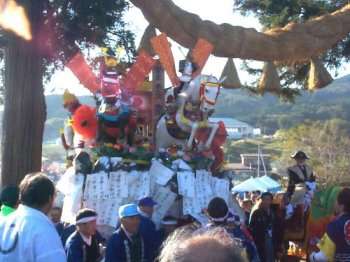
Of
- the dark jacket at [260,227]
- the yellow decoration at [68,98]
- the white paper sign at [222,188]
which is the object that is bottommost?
the dark jacket at [260,227]

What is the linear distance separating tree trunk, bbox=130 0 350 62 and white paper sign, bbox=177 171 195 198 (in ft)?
4.67

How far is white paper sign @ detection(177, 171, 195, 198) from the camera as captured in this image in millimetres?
6770

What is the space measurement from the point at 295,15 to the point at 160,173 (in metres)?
4.96

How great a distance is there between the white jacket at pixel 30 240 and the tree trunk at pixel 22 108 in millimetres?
3850

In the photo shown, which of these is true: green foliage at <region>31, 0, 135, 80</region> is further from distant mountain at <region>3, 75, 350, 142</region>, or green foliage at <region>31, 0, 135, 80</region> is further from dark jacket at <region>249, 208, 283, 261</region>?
distant mountain at <region>3, 75, 350, 142</region>

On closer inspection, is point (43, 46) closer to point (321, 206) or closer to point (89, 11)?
point (89, 11)

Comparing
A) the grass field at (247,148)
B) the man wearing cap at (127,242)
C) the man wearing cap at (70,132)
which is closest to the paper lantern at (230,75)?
the man wearing cap at (70,132)

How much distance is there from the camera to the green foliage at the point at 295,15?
10.4m

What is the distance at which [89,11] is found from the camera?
25.1 ft

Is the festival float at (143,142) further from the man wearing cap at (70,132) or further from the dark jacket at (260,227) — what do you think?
Result: the dark jacket at (260,227)

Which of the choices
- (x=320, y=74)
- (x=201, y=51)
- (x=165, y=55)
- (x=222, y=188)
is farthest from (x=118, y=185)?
(x=320, y=74)

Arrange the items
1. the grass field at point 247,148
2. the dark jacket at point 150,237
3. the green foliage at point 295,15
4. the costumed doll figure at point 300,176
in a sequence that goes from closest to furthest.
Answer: the dark jacket at point 150,237, the costumed doll figure at point 300,176, the green foliage at point 295,15, the grass field at point 247,148

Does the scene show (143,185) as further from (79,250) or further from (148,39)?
(79,250)

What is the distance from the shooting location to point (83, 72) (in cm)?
705
